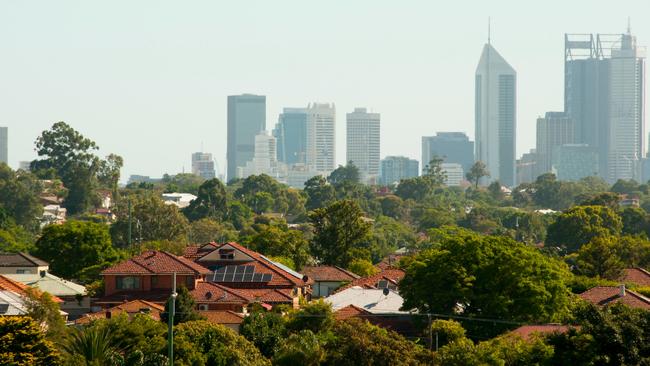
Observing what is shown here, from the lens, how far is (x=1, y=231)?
406ft

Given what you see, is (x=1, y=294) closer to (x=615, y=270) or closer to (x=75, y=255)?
(x=75, y=255)

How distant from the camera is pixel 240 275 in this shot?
83.8 meters

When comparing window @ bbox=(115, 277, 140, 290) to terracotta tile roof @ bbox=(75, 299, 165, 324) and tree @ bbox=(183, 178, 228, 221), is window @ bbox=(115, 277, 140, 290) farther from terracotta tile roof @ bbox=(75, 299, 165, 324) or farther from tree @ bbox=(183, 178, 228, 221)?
tree @ bbox=(183, 178, 228, 221)

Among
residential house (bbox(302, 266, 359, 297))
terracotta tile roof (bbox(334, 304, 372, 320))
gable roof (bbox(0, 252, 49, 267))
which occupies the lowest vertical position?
residential house (bbox(302, 266, 359, 297))

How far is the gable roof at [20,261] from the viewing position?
91.8m

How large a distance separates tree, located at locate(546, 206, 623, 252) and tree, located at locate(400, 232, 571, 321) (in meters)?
63.1

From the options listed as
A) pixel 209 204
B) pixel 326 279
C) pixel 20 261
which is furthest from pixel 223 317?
pixel 209 204

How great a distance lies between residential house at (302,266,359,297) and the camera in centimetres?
9312

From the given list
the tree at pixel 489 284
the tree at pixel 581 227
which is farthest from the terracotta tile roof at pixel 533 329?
the tree at pixel 581 227

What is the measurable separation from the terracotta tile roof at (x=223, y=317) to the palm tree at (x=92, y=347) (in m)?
13.0

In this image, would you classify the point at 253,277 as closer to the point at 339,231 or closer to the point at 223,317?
the point at 223,317

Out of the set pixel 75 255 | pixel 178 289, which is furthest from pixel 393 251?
pixel 178 289

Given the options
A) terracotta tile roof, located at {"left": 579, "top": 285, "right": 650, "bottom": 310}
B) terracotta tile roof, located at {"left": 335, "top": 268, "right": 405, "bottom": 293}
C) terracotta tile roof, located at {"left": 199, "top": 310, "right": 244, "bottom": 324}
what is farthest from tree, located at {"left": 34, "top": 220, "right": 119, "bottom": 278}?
terracotta tile roof, located at {"left": 579, "top": 285, "right": 650, "bottom": 310}

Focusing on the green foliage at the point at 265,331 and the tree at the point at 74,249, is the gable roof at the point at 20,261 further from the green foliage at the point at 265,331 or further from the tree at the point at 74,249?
the green foliage at the point at 265,331
